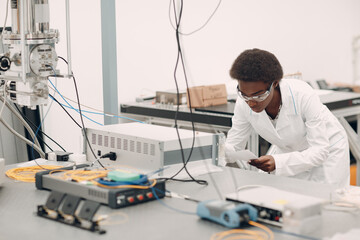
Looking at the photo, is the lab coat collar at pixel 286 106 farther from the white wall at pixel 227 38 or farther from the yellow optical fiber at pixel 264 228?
the white wall at pixel 227 38

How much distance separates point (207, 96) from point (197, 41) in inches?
35.9

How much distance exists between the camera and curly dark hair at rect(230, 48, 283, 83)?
216 centimetres

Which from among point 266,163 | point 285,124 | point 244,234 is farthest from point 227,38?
point 244,234

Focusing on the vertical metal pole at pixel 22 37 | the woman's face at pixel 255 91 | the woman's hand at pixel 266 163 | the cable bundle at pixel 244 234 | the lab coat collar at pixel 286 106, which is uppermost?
the vertical metal pole at pixel 22 37

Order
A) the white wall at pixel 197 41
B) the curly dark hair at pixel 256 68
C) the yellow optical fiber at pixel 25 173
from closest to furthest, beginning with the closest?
the yellow optical fiber at pixel 25 173 < the curly dark hair at pixel 256 68 < the white wall at pixel 197 41

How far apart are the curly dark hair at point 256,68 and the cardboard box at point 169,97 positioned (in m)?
1.44

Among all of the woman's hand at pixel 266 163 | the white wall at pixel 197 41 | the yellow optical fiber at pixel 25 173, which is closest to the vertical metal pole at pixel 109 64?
the white wall at pixel 197 41

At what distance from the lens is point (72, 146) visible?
3.68 m

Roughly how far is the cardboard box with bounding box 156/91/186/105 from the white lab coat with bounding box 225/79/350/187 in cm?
109

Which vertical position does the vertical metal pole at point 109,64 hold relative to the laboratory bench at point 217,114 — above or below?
above

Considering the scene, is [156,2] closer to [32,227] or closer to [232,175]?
[232,175]

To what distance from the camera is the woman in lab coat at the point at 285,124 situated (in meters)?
2.19

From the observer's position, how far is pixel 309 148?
7.72ft

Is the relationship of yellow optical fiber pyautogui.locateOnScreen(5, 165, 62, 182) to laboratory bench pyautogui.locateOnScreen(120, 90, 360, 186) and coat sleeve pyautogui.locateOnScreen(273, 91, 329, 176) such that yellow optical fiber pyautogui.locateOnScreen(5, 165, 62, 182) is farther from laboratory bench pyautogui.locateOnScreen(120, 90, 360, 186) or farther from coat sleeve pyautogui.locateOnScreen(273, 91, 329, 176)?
laboratory bench pyautogui.locateOnScreen(120, 90, 360, 186)
